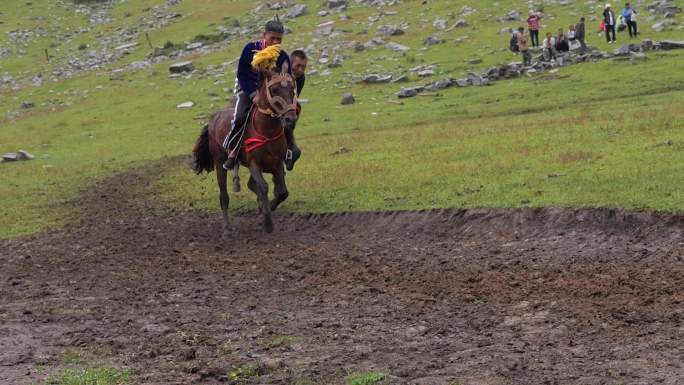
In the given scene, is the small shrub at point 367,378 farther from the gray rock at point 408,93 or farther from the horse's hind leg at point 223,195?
the gray rock at point 408,93

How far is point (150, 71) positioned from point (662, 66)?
29.7 meters

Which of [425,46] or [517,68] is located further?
[425,46]

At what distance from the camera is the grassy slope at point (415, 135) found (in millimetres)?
15938

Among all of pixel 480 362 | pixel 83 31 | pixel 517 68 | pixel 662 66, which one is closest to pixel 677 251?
pixel 480 362

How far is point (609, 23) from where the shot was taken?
3900cm

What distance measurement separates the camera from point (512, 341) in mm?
8422

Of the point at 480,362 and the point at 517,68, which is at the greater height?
the point at 480,362

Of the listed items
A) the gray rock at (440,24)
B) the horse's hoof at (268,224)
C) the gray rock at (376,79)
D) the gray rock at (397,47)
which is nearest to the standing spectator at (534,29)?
the gray rock at (397,47)

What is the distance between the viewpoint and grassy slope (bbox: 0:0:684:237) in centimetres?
1594

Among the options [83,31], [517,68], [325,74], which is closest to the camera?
[517,68]

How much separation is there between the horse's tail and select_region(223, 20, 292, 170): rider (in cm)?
222

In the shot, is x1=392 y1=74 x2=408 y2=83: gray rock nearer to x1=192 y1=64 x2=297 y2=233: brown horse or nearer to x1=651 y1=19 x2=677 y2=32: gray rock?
x1=651 y1=19 x2=677 y2=32: gray rock

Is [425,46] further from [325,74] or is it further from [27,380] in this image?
[27,380]

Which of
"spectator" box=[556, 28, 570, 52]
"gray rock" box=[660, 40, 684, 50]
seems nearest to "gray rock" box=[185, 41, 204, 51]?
"spectator" box=[556, 28, 570, 52]
